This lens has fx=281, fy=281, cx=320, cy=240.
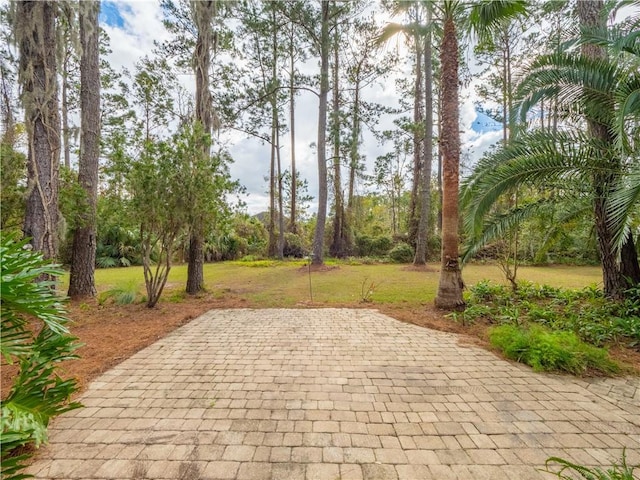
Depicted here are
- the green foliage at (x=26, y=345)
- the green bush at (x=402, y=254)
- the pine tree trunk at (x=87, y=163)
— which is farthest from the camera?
the green bush at (x=402, y=254)

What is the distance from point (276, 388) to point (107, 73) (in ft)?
56.4

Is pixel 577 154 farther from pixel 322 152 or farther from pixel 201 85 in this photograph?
pixel 322 152

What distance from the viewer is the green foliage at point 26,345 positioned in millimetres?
1376

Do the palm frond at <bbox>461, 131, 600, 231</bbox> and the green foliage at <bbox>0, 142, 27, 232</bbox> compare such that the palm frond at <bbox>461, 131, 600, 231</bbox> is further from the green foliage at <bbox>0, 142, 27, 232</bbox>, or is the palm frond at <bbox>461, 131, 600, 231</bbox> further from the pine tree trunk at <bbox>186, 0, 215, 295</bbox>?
the green foliage at <bbox>0, 142, 27, 232</bbox>

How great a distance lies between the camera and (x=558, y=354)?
3102 mm

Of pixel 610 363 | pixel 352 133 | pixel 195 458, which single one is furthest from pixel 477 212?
pixel 352 133

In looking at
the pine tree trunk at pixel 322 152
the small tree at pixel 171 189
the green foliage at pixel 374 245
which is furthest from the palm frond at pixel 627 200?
the green foliage at pixel 374 245

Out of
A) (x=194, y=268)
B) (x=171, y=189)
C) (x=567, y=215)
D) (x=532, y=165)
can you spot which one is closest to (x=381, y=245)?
(x=567, y=215)

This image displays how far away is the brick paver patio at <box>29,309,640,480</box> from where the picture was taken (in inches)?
69.6

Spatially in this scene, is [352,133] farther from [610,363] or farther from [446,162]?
[610,363]

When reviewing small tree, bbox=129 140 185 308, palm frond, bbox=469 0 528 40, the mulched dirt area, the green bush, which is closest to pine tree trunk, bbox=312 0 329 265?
the green bush

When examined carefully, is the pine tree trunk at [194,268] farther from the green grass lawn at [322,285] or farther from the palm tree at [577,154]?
the palm tree at [577,154]

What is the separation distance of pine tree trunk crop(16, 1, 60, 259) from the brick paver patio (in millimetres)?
3565

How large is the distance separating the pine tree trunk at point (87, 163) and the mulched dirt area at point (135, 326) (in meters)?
0.58
